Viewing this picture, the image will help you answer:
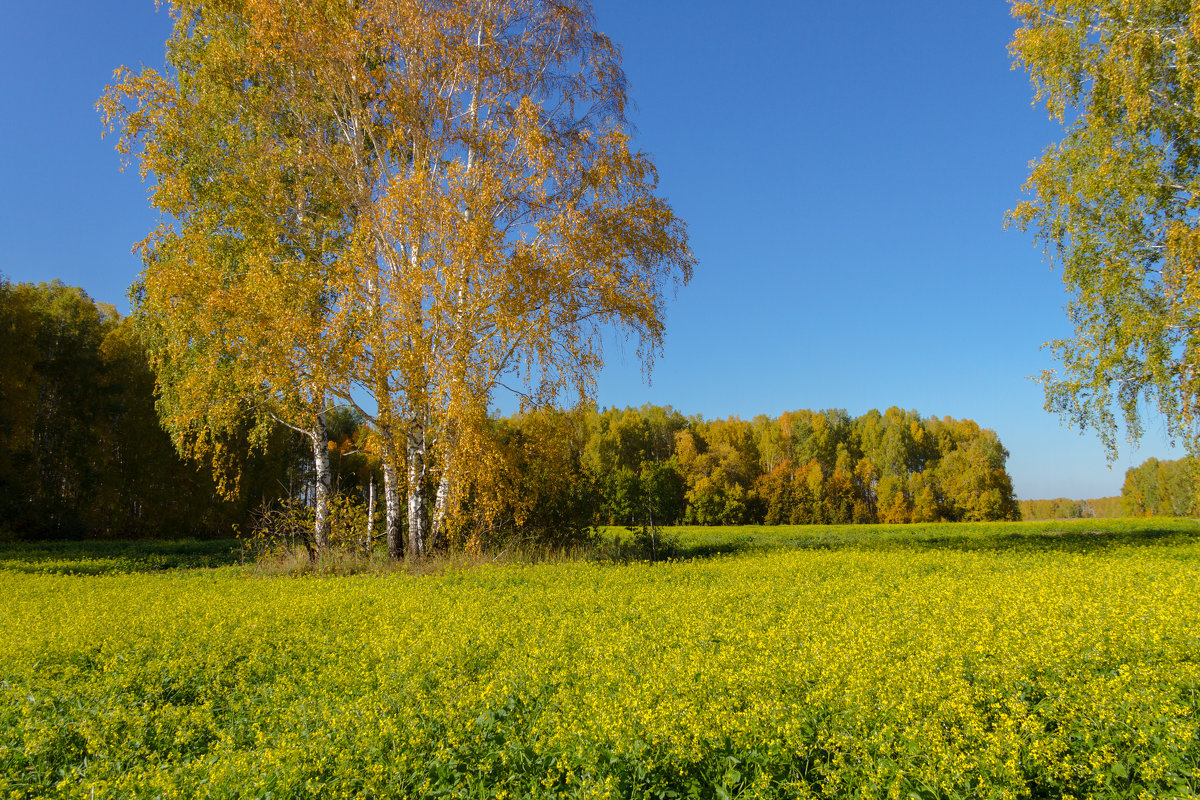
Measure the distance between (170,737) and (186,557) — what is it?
1828 cm

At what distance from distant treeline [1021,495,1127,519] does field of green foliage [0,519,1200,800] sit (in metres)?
101

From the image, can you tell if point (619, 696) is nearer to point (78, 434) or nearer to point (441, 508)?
point (441, 508)

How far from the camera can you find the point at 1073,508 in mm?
95250

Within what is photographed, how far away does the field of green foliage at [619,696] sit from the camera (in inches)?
146

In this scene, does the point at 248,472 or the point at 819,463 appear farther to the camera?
the point at 819,463

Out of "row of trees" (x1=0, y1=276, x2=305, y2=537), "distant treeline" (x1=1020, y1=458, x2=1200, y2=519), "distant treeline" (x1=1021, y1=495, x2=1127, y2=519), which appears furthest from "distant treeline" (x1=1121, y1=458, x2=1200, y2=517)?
"row of trees" (x1=0, y1=276, x2=305, y2=537)

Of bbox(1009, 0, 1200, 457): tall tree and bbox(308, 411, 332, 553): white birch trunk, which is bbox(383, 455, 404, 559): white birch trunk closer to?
bbox(308, 411, 332, 553): white birch trunk

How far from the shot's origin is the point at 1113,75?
14945 mm

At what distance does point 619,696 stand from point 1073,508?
116 metres

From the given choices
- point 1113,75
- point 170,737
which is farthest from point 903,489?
point 170,737

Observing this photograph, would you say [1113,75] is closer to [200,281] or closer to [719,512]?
[200,281]

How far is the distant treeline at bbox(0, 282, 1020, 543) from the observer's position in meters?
16.1

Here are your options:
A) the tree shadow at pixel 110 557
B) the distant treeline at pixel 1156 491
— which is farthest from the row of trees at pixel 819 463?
the tree shadow at pixel 110 557

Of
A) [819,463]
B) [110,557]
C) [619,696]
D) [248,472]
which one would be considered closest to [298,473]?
[248,472]
